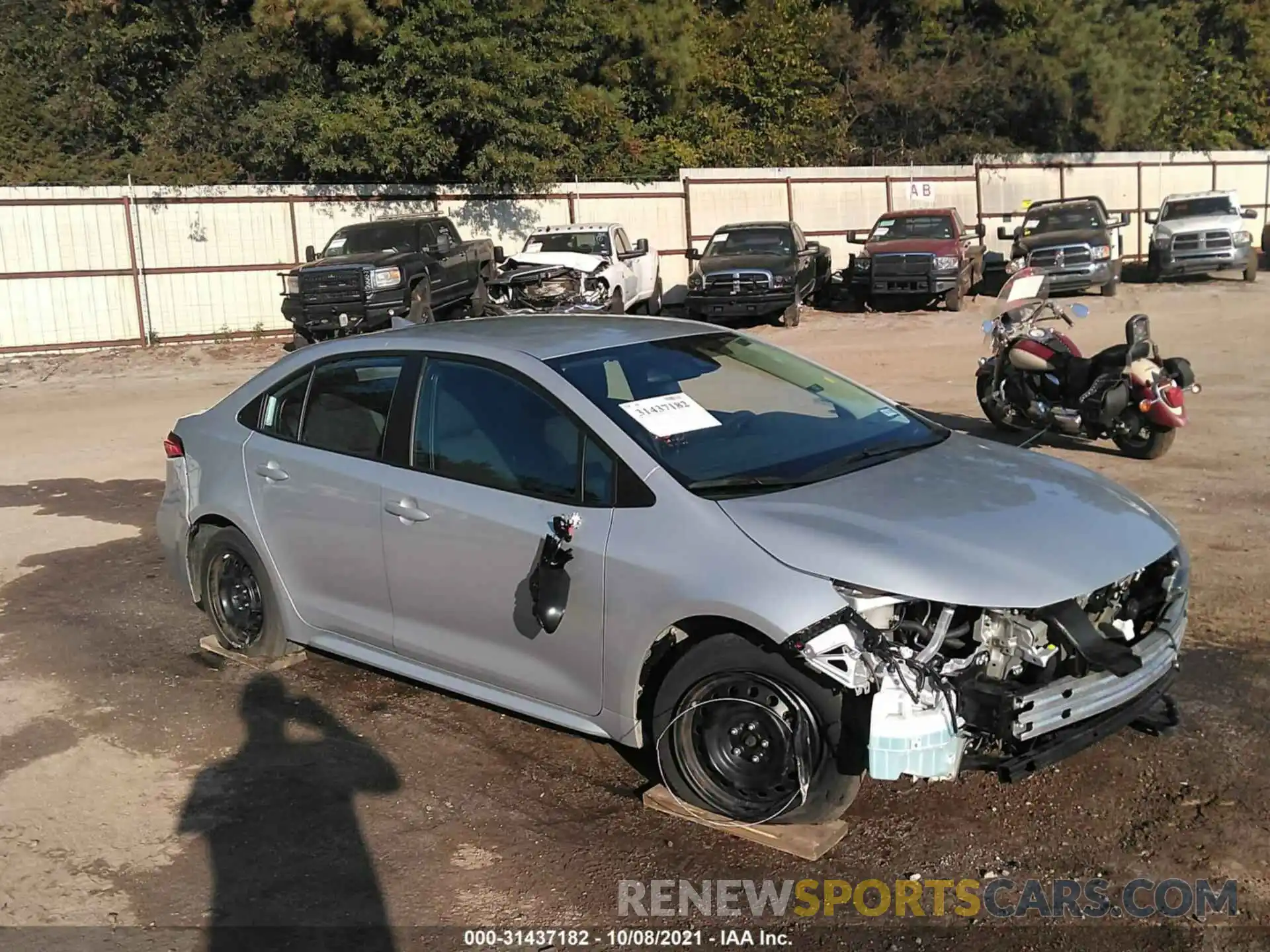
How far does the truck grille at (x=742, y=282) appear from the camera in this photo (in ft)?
67.6

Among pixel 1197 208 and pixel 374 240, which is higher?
pixel 374 240

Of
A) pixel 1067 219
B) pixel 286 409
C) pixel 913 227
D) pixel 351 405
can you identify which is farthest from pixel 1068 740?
pixel 1067 219

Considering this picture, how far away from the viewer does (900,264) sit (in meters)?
21.9

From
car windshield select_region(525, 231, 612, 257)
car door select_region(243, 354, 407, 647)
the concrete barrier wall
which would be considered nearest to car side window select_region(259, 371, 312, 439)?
car door select_region(243, 354, 407, 647)

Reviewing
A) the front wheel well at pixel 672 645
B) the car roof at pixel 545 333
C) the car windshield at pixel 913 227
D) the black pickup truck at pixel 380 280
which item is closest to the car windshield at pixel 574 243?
the black pickup truck at pixel 380 280

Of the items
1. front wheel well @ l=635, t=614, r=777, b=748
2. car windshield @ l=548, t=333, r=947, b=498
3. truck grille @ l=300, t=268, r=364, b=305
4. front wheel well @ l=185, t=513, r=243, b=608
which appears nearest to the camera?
front wheel well @ l=635, t=614, r=777, b=748

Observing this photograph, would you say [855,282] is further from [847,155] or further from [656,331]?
[656,331]

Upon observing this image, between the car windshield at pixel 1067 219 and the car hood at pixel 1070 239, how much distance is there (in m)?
0.36

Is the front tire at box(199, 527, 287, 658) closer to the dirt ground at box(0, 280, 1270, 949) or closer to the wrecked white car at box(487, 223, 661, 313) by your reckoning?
the dirt ground at box(0, 280, 1270, 949)

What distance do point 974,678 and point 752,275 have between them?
687 inches

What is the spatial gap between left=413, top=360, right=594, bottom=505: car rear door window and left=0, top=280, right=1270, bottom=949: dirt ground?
112 cm

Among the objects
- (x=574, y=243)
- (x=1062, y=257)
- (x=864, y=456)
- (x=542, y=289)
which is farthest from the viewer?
(x=1062, y=257)

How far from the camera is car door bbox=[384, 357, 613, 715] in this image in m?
4.23

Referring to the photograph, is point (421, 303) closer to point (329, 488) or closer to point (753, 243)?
point (753, 243)
